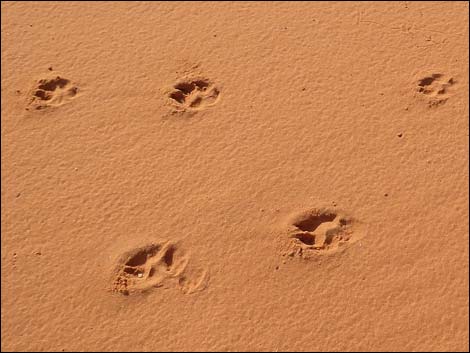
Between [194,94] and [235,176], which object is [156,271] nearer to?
[235,176]

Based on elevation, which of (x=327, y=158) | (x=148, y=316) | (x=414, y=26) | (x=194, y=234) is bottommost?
(x=148, y=316)

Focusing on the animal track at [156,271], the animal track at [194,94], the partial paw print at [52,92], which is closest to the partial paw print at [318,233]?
the animal track at [156,271]

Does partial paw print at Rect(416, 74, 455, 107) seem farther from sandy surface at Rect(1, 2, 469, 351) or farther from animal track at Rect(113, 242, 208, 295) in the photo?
animal track at Rect(113, 242, 208, 295)

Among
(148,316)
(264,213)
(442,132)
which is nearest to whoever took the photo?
(148,316)

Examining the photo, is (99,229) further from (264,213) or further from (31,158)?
(264,213)

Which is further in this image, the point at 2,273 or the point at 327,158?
the point at 327,158

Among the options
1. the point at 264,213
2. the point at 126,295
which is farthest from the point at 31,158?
the point at 264,213

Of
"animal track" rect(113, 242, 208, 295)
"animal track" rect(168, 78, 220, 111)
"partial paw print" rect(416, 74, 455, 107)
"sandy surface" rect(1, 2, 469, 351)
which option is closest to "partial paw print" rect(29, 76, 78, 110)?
"sandy surface" rect(1, 2, 469, 351)
